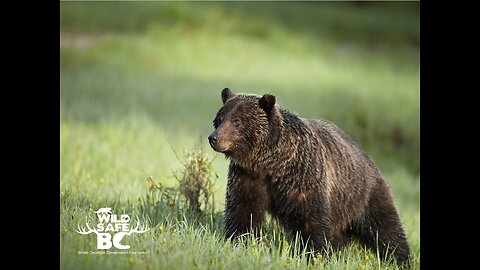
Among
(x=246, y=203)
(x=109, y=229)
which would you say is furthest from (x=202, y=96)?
(x=109, y=229)

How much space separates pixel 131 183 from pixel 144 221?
9.87 ft

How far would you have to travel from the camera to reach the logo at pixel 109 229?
572cm

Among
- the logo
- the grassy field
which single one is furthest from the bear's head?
the logo

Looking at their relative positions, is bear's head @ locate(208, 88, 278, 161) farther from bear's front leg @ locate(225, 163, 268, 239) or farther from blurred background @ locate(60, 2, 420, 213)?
blurred background @ locate(60, 2, 420, 213)

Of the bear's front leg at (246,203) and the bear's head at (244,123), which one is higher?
the bear's head at (244,123)

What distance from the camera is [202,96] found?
16641mm

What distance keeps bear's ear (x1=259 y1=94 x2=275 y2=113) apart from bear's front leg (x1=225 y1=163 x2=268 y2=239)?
64 centimetres

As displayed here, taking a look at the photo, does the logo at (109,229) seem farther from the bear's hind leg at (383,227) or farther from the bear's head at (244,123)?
the bear's hind leg at (383,227)

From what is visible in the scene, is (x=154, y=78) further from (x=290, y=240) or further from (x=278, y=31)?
(x=290, y=240)

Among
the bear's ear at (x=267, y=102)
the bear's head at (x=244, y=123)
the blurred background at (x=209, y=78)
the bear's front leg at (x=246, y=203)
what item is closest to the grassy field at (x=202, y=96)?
the blurred background at (x=209, y=78)

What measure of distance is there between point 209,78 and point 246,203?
40.1 ft

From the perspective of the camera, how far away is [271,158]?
21.9ft

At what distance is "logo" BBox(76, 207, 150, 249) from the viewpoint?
18.8ft

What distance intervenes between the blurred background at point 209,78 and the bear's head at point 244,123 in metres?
2.34
